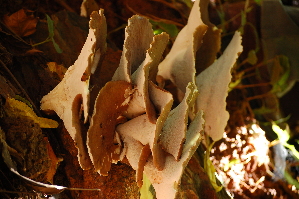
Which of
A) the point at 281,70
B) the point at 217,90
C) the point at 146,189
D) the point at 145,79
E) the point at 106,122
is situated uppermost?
the point at 145,79

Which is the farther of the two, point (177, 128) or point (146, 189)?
point (146, 189)

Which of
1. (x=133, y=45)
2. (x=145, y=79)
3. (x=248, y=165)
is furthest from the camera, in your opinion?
(x=248, y=165)

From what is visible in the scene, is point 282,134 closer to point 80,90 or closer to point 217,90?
point 217,90

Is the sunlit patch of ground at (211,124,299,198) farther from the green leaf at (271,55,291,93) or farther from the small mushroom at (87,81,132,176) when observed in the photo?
the small mushroom at (87,81,132,176)

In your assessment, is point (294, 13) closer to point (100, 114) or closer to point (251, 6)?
point (251, 6)

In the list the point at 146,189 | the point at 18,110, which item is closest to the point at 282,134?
the point at 146,189

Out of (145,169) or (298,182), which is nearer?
(145,169)

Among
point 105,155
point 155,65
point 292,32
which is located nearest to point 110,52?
point 155,65
